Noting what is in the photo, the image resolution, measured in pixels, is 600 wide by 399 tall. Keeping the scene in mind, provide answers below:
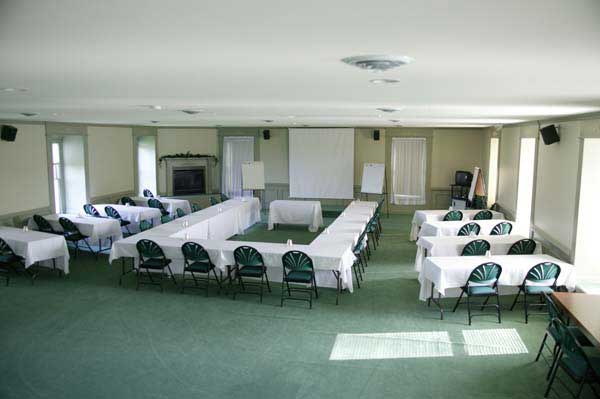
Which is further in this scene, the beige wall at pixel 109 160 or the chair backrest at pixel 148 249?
the beige wall at pixel 109 160

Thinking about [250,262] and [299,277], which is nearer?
[299,277]

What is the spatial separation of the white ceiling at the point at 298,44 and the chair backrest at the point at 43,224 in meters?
7.19

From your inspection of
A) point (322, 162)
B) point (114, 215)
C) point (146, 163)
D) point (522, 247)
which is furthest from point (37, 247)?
point (322, 162)

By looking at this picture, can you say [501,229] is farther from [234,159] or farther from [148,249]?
[234,159]

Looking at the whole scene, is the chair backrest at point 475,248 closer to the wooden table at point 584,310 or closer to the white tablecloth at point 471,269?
the white tablecloth at point 471,269

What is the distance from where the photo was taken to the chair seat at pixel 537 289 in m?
6.99

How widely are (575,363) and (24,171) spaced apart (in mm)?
11319

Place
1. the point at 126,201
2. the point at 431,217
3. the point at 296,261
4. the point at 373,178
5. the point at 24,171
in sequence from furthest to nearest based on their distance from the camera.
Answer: the point at 373,178
the point at 126,201
the point at 431,217
the point at 24,171
the point at 296,261

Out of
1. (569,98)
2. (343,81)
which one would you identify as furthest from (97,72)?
(569,98)

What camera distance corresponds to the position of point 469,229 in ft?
32.9

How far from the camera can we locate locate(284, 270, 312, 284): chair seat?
737 centimetres

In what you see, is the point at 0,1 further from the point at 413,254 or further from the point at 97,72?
the point at 413,254

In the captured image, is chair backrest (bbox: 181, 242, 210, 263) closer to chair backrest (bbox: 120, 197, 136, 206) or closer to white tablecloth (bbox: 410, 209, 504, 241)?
white tablecloth (bbox: 410, 209, 504, 241)

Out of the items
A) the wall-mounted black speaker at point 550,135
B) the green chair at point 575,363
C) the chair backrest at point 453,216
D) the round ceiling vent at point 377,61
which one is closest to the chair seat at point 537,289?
the green chair at point 575,363
